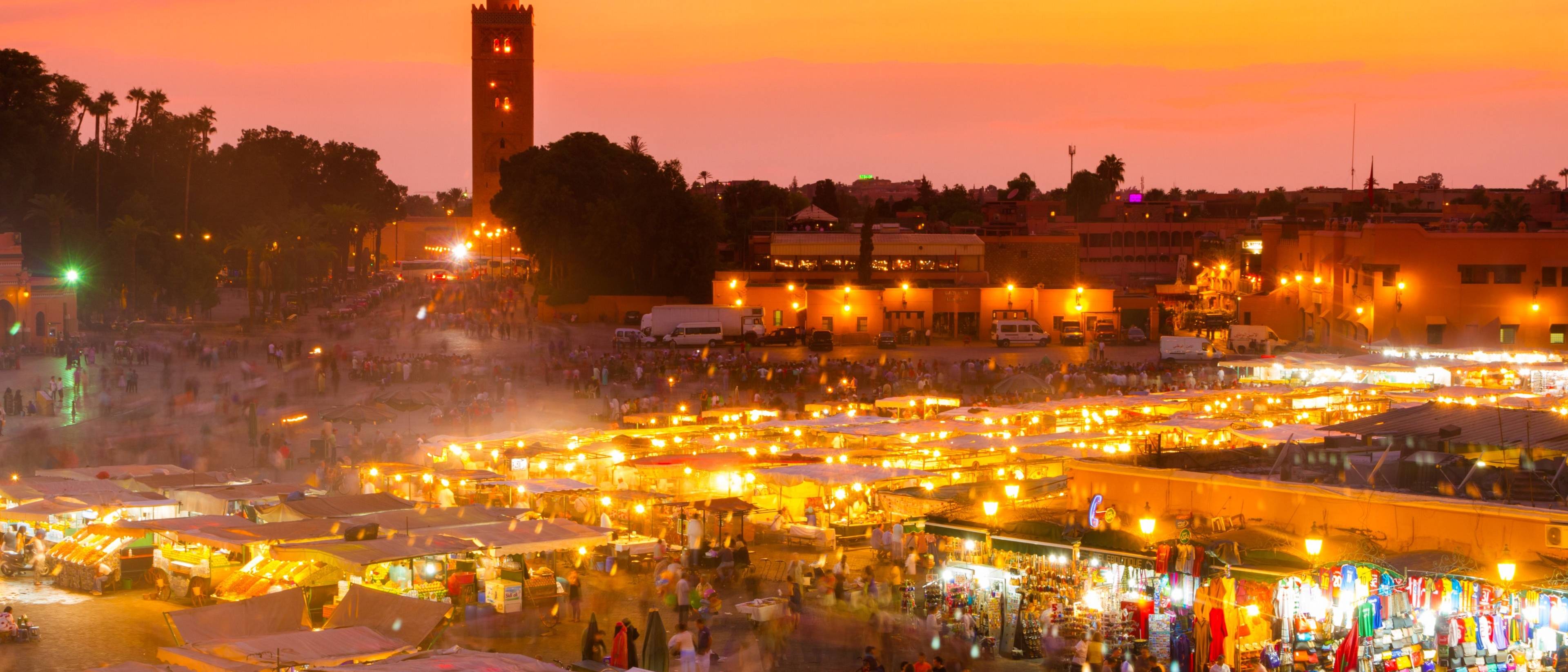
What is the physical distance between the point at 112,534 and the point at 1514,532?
15066 mm

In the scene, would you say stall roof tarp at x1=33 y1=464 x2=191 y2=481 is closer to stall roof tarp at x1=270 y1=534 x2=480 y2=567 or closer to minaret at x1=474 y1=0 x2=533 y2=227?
stall roof tarp at x1=270 y1=534 x2=480 y2=567

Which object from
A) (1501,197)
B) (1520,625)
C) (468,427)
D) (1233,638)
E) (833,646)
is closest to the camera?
(1520,625)

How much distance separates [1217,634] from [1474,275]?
1429 inches

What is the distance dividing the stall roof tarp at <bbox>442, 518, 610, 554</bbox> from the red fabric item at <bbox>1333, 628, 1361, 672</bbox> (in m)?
8.52

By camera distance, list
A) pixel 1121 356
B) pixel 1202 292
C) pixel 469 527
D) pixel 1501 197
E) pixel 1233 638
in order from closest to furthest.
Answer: pixel 1233 638 → pixel 469 527 → pixel 1121 356 → pixel 1202 292 → pixel 1501 197

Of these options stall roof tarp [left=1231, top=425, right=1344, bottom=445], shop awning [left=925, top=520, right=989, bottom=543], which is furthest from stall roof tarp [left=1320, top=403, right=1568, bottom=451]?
shop awning [left=925, top=520, right=989, bottom=543]

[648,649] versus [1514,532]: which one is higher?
[1514,532]

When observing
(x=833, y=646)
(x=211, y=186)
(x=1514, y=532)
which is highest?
(x=211, y=186)

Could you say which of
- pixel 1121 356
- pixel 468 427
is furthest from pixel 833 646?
pixel 1121 356

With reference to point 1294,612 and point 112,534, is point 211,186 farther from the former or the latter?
point 1294,612

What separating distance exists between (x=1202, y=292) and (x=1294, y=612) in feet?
209

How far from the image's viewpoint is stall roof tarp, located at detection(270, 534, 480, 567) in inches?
649

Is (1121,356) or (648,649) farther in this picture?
(1121,356)

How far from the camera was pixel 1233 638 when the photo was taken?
14117 millimetres
